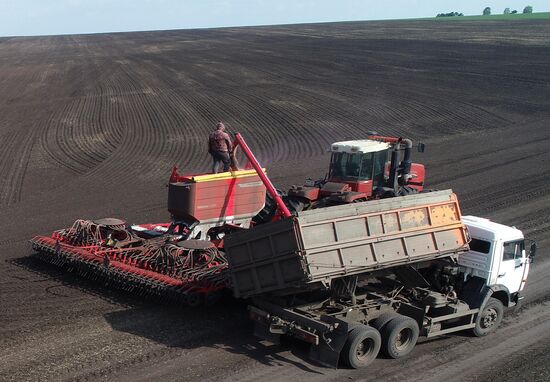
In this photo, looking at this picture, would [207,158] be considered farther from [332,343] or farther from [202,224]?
[332,343]

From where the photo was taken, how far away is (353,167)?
16047mm

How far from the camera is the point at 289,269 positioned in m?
10.7

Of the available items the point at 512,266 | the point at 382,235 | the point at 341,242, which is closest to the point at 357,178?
the point at 512,266

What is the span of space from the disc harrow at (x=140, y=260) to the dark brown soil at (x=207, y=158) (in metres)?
0.35

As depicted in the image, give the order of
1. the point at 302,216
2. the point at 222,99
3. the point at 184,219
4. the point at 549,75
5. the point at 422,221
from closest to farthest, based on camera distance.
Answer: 1. the point at 302,216
2. the point at 422,221
3. the point at 184,219
4. the point at 222,99
5. the point at 549,75

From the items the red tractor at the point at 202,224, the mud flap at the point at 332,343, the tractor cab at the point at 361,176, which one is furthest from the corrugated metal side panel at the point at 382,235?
the tractor cab at the point at 361,176

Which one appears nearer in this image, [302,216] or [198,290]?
[302,216]

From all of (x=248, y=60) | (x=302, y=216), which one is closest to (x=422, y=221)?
(x=302, y=216)

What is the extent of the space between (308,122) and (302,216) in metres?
22.4

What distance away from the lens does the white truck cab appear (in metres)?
12.1

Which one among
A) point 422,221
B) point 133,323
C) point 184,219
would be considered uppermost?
point 422,221

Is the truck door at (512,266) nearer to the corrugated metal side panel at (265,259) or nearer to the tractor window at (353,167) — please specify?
the corrugated metal side panel at (265,259)

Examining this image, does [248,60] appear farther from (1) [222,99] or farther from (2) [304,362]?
(2) [304,362]

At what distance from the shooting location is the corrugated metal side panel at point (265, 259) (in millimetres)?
10609
